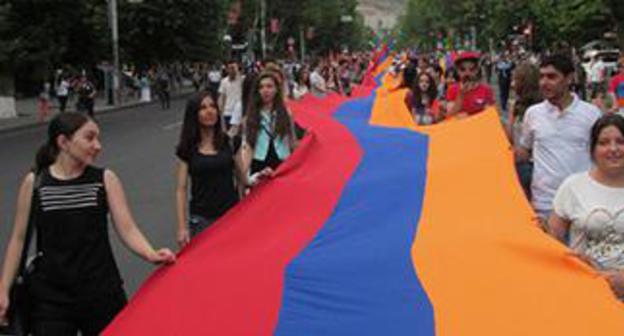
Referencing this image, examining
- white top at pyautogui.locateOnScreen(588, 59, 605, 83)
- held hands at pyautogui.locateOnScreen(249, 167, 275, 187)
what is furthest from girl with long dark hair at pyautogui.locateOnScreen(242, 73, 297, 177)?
white top at pyautogui.locateOnScreen(588, 59, 605, 83)

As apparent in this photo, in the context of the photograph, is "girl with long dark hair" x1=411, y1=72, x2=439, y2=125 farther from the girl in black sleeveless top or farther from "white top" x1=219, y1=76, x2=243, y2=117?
the girl in black sleeveless top

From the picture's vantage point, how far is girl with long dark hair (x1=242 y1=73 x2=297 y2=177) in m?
6.99

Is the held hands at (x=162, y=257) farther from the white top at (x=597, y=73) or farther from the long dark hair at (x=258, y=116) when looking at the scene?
the white top at (x=597, y=73)

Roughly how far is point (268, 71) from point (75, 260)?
10.9ft

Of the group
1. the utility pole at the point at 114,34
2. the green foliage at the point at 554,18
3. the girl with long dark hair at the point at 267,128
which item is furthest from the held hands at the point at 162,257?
the green foliage at the point at 554,18

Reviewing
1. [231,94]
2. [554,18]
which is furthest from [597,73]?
[554,18]

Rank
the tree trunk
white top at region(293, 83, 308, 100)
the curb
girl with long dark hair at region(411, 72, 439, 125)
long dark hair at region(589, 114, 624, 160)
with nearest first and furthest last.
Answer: long dark hair at region(589, 114, 624, 160), girl with long dark hair at region(411, 72, 439, 125), white top at region(293, 83, 308, 100), the curb, the tree trunk

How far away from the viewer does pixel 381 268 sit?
14.8 feet

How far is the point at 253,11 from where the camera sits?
268 ft

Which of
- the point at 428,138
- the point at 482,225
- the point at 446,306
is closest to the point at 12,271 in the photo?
the point at 446,306

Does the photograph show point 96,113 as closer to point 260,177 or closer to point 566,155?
point 260,177

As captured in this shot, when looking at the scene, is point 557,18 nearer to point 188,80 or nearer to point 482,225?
point 188,80

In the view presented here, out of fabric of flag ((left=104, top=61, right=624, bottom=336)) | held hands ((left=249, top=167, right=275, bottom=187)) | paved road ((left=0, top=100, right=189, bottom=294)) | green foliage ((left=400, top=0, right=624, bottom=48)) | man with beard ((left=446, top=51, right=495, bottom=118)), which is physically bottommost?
paved road ((left=0, top=100, right=189, bottom=294))

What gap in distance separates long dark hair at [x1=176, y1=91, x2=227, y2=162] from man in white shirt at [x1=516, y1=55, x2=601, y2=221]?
1.98m
